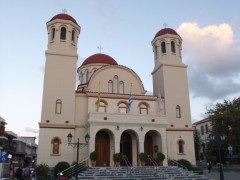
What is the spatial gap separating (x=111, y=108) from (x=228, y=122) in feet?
65.8

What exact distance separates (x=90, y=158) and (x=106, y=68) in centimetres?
1132

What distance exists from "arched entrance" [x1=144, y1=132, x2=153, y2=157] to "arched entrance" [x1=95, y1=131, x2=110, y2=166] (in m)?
4.31

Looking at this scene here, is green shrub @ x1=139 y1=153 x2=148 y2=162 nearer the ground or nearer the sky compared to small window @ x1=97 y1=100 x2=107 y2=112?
nearer the ground

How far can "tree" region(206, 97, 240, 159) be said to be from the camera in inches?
1510

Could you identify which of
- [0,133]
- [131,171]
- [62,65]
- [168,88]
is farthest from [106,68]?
[0,133]

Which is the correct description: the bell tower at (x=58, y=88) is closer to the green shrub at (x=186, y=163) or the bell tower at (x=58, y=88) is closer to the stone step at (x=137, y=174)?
the stone step at (x=137, y=174)

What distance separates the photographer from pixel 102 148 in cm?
2747

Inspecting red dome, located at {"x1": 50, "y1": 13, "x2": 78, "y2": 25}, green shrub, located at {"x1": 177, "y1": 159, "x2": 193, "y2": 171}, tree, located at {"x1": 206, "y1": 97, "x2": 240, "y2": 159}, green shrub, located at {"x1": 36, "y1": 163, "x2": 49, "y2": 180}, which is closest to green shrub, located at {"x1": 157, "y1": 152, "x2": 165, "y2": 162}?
green shrub, located at {"x1": 177, "y1": 159, "x2": 193, "y2": 171}

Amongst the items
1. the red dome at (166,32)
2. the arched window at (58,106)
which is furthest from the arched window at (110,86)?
the red dome at (166,32)

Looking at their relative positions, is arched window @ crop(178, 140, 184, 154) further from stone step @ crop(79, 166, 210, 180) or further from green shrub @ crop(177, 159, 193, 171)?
stone step @ crop(79, 166, 210, 180)

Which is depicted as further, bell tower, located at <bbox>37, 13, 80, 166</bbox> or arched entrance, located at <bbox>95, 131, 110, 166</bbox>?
arched entrance, located at <bbox>95, 131, 110, 166</bbox>

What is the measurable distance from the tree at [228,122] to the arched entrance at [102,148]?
17238 millimetres

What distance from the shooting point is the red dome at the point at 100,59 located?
3906 cm

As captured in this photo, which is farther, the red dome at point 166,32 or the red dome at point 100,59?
the red dome at point 100,59
